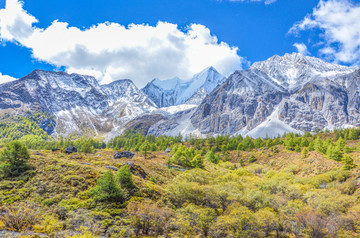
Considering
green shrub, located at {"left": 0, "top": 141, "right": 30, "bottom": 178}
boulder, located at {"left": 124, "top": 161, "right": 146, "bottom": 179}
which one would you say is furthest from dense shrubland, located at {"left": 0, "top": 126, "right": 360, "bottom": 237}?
boulder, located at {"left": 124, "top": 161, "right": 146, "bottom": 179}

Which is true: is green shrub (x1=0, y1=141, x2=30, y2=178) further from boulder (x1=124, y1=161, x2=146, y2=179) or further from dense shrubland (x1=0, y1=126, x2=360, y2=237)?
boulder (x1=124, y1=161, x2=146, y2=179)

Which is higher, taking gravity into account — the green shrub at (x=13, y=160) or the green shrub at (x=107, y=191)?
the green shrub at (x=13, y=160)

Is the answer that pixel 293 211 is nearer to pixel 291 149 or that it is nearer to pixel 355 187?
pixel 355 187

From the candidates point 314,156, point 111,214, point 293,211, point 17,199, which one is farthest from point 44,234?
point 314,156

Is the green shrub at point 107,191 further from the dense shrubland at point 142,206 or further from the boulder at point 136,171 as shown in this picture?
the boulder at point 136,171

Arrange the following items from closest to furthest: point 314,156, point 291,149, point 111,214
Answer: point 111,214, point 314,156, point 291,149

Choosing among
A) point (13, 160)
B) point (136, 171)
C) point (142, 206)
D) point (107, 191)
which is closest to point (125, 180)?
point (107, 191)

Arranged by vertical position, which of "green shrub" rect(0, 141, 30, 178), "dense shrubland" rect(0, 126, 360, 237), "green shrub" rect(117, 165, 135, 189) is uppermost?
"green shrub" rect(0, 141, 30, 178)

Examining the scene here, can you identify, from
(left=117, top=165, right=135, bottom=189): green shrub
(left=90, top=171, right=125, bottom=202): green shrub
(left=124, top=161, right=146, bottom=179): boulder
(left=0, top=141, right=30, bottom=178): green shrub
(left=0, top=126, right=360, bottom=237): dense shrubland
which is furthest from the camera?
(left=124, top=161, right=146, bottom=179): boulder

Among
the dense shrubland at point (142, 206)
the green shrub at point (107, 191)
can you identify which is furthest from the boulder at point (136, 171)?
the green shrub at point (107, 191)

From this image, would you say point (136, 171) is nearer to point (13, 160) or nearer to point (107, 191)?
point (107, 191)

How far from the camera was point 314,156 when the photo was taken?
78125mm

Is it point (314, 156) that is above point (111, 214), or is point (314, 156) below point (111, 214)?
above

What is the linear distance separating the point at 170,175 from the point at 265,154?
265ft
